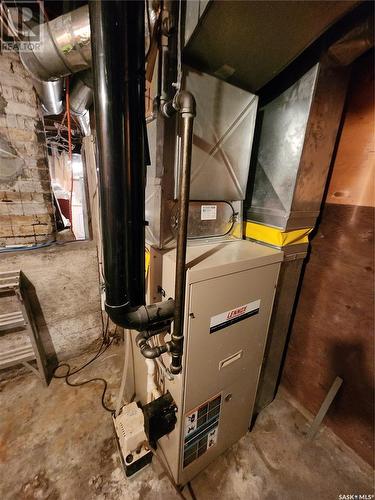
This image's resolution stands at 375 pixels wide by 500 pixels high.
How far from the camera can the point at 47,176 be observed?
1.73 meters

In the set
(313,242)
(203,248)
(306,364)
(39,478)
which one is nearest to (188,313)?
(203,248)

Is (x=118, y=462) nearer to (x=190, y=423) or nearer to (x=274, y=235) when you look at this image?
(x=190, y=423)

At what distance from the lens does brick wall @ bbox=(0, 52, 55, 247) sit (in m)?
1.48

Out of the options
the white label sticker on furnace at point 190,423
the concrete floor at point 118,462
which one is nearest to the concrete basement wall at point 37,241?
the concrete floor at point 118,462

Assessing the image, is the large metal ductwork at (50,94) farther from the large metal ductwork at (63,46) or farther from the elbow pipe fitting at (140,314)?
the elbow pipe fitting at (140,314)

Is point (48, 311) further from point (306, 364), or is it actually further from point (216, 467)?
point (306, 364)

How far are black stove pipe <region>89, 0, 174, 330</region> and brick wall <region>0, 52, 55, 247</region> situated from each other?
1.24 meters

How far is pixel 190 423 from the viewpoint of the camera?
3.56 feet

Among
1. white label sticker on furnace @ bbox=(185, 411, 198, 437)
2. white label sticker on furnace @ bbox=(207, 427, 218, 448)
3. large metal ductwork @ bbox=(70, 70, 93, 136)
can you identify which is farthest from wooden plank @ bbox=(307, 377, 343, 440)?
large metal ductwork @ bbox=(70, 70, 93, 136)

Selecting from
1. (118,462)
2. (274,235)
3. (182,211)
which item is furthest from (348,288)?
(118,462)

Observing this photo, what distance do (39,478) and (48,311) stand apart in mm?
1113

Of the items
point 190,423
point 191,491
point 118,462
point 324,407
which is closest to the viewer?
point 190,423

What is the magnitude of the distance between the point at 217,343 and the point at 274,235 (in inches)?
27.5

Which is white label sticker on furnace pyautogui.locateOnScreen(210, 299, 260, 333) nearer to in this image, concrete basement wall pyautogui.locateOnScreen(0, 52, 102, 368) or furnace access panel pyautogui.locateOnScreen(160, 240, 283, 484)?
furnace access panel pyautogui.locateOnScreen(160, 240, 283, 484)
